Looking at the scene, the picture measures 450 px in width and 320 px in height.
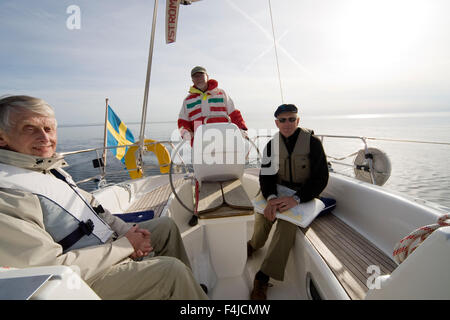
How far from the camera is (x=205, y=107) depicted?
256 cm

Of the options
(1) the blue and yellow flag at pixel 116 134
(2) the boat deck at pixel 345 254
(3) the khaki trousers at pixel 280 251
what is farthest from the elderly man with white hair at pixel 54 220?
(1) the blue and yellow flag at pixel 116 134

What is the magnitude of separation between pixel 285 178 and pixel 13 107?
1825 millimetres

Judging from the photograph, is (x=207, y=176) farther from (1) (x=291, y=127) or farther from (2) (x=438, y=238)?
(2) (x=438, y=238)

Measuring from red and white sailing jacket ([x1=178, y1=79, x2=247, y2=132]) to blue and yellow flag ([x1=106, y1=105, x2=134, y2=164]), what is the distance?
3459mm

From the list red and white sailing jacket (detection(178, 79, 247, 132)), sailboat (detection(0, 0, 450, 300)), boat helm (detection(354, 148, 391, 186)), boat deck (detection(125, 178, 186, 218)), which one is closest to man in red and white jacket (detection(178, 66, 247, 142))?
red and white sailing jacket (detection(178, 79, 247, 132))

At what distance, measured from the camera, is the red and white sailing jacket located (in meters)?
2.55

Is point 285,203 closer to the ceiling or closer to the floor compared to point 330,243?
closer to the ceiling

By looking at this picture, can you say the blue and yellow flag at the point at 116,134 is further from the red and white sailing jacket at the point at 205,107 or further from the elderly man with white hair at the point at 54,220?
the elderly man with white hair at the point at 54,220

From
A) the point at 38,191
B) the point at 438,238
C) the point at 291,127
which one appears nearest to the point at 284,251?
the point at 291,127

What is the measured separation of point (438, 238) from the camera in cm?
47

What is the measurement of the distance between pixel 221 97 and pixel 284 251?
1.88 m

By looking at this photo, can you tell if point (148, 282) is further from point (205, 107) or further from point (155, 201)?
point (205, 107)

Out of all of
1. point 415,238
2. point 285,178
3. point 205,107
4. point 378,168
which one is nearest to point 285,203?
point 285,178
